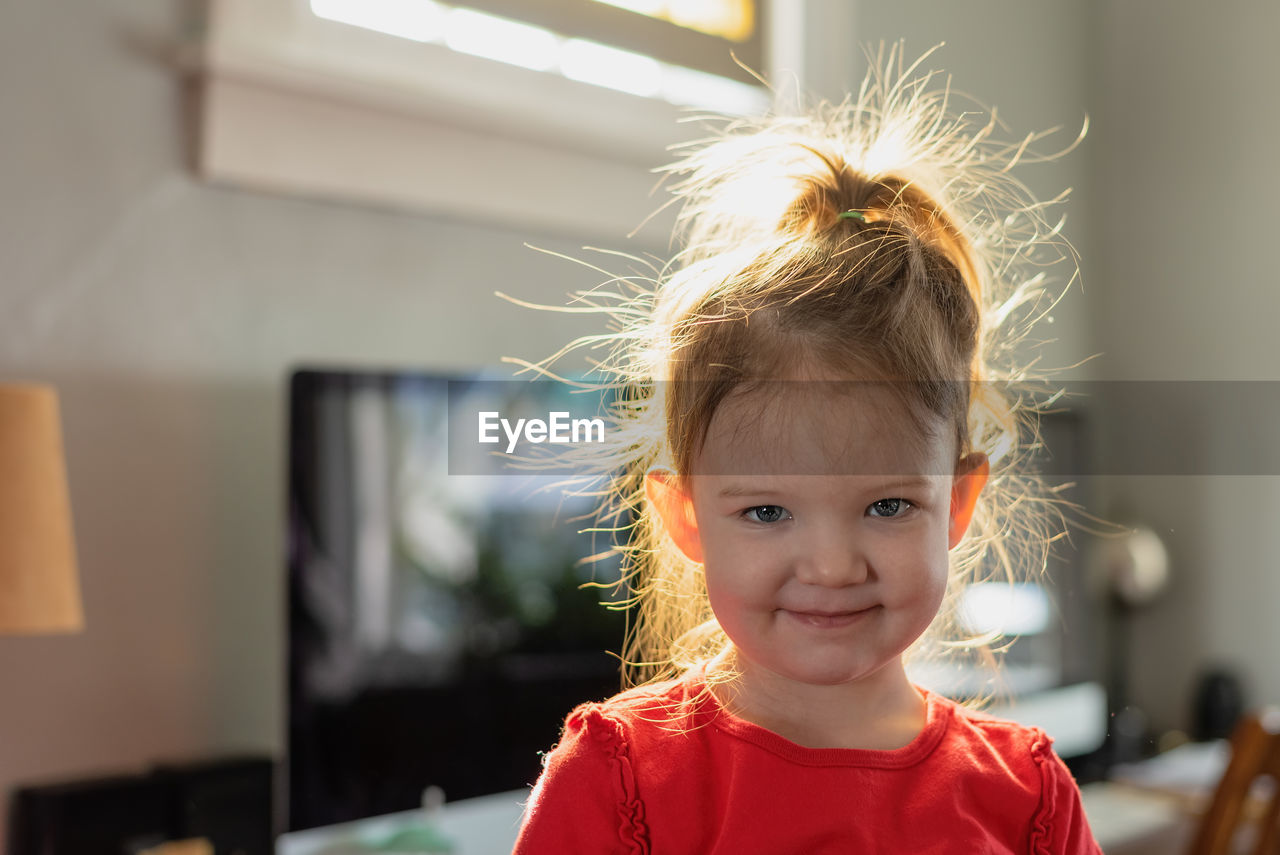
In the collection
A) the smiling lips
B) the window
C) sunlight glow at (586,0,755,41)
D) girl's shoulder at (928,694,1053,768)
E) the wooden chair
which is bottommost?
the wooden chair

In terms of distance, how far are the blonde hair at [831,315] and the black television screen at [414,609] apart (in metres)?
0.81

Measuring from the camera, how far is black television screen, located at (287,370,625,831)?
1.43 m

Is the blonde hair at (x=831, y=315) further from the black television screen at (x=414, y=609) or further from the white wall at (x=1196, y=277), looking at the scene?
the white wall at (x=1196, y=277)

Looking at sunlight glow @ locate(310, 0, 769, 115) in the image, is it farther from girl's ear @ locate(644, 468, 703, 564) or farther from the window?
girl's ear @ locate(644, 468, 703, 564)

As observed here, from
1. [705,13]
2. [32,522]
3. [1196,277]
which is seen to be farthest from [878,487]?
[1196,277]

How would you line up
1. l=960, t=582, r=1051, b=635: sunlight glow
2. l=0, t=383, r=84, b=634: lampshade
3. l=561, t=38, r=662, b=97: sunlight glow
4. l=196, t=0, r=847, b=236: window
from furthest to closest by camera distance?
l=960, t=582, r=1051, b=635: sunlight glow → l=561, t=38, r=662, b=97: sunlight glow → l=196, t=0, r=847, b=236: window → l=0, t=383, r=84, b=634: lampshade

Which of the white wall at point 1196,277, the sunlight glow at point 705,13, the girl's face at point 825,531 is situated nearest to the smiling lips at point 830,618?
the girl's face at point 825,531

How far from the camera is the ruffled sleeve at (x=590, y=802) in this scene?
0.50 meters

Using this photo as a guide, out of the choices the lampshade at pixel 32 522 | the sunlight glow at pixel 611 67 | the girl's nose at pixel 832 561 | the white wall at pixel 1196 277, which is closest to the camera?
the girl's nose at pixel 832 561

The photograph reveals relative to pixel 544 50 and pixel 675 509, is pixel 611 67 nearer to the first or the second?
pixel 544 50

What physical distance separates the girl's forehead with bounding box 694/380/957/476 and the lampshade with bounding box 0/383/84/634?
0.84 m

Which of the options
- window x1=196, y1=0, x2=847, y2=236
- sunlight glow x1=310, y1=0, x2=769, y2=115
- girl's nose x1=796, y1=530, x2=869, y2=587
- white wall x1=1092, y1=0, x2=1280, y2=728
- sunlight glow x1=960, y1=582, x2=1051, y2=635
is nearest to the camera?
girl's nose x1=796, y1=530, x2=869, y2=587

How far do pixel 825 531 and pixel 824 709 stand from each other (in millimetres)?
107

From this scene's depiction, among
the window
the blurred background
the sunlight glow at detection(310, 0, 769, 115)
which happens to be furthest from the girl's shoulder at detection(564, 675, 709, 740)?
the sunlight glow at detection(310, 0, 769, 115)
